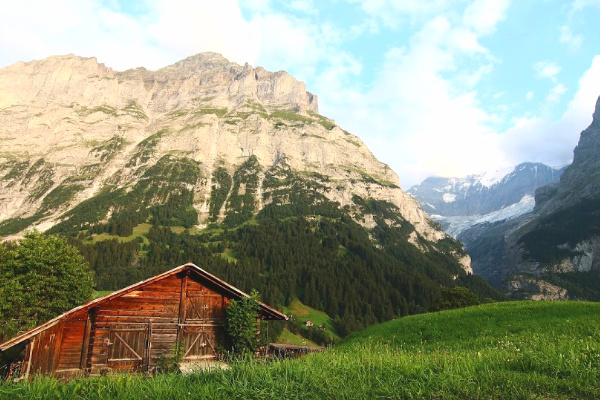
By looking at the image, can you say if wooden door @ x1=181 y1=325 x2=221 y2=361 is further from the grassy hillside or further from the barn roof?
the grassy hillside

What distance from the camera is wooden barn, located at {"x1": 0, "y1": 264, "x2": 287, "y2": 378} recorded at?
27.0 m

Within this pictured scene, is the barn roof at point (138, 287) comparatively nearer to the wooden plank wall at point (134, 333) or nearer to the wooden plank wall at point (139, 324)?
the wooden plank wall at point (134, 333)

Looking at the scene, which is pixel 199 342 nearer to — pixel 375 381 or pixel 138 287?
pixel 138 287

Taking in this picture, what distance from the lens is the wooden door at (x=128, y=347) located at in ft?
88.8

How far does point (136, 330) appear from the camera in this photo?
2788cm

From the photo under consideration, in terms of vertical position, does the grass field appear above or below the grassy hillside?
below

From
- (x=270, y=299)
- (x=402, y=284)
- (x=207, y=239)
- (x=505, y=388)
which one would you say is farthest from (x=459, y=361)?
(x=207, y=239)

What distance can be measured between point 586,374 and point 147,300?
27.5 meters

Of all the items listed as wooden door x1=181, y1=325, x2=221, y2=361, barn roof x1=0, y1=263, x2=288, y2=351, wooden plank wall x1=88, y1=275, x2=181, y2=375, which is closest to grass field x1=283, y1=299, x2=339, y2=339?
barn roof x1=0, y1=263, x2=288, y2=351

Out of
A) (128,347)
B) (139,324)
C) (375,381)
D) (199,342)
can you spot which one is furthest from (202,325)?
(375,381)

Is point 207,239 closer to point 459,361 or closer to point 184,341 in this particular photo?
point 184,341

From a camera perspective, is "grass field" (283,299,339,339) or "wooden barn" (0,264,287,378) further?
"grass field" (283,299,339,339)

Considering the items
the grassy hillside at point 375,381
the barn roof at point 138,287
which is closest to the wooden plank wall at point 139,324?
the barn roof at point 138,287

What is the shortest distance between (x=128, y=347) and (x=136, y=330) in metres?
1.27
